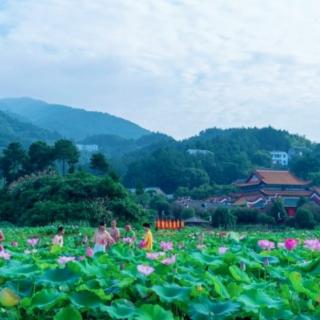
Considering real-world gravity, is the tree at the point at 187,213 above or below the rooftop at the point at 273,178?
below

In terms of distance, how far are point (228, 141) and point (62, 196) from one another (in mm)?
44298

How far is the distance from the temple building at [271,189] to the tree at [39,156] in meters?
12.3

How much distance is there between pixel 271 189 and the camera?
149ft

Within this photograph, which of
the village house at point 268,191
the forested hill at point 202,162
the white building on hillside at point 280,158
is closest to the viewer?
the village house at point 268,191

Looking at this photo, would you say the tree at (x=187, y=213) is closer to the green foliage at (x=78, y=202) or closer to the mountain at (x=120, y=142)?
the green foliage at (x=78, y=202)

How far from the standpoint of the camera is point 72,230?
61.1 ft

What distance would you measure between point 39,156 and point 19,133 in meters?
57.7

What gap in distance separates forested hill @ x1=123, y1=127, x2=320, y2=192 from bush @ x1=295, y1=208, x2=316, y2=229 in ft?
52.9

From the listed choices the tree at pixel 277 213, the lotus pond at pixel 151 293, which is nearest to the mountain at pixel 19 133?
the tree at pixel 277 213

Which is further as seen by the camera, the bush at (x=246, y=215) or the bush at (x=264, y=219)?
the bush at (x=246, y=215)

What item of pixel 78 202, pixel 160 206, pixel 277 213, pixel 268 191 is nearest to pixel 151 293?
pixel 78 202

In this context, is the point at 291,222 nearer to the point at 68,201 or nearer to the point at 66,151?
the point at 68,201

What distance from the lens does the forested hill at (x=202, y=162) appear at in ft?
176

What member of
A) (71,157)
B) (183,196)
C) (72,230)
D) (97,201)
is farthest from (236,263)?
(183,196)
